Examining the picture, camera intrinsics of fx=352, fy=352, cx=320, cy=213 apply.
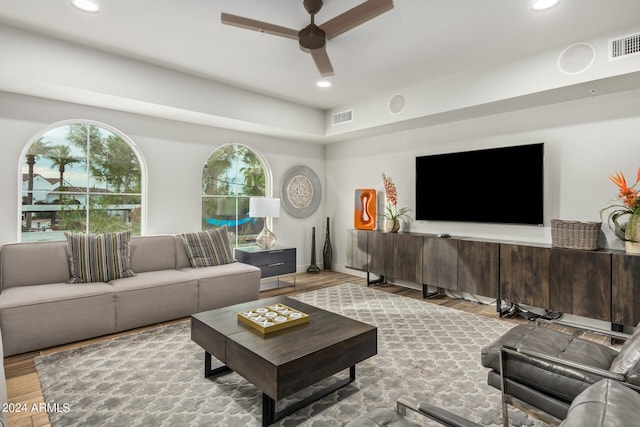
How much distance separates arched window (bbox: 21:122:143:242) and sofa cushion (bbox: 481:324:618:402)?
4.21m

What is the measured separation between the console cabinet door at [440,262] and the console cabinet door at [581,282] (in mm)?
1012

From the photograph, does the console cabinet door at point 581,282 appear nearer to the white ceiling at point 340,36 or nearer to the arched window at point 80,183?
the white ceiling at point 340,36

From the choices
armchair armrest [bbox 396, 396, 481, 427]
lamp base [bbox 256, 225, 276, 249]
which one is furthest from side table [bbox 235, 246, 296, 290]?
armchair armrest [bbox 396, 396, 481, 427]

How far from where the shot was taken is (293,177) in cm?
601

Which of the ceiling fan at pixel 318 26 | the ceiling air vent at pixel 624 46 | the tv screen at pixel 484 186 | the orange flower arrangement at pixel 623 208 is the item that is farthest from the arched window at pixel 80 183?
the orange flower arrangement at pixel 623 208

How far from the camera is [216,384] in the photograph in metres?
2.40

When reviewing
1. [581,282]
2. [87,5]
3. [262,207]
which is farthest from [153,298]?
[581,282]

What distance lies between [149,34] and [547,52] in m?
3.71

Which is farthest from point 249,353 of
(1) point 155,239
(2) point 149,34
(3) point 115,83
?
(3) point 115,83

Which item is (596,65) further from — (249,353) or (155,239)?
(155,239)

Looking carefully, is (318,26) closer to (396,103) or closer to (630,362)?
(396,103)

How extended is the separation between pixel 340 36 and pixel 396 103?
1.69 meters

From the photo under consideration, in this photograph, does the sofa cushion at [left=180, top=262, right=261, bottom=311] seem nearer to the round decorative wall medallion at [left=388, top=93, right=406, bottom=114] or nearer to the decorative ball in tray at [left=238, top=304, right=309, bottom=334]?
the decorative ball in tray at [left=238, top=304, right=309, bottom=334]

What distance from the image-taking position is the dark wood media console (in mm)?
3065
